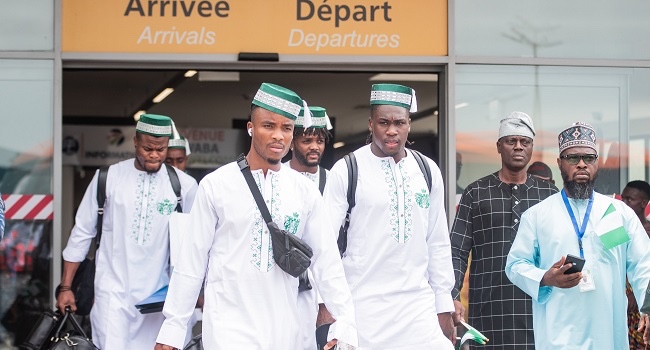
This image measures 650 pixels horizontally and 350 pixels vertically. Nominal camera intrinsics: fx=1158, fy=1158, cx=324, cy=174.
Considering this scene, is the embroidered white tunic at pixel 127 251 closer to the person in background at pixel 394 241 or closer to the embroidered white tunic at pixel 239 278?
the person in background at pixel 394 241

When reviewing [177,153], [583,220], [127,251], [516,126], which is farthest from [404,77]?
[583,220]

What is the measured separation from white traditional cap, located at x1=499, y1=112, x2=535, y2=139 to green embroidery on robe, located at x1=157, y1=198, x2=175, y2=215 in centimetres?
245

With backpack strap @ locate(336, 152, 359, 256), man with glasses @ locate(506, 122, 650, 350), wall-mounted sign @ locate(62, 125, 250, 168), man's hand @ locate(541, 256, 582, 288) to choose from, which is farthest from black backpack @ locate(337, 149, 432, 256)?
wall-mounted sign @ locate(62, 125, 250, 168)

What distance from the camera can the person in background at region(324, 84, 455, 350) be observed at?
6.67 meters

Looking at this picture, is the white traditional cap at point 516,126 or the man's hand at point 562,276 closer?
the man's hand at point 562,276

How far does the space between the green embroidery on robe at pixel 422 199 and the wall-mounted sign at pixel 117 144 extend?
31.5ft

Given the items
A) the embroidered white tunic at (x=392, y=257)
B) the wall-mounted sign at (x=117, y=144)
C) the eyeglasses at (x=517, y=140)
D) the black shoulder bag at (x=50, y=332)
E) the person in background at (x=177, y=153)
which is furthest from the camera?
the wall-mounted sign at (x=117, y=144)

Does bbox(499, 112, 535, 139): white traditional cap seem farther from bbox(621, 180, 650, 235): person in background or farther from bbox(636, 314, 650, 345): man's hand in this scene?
bbox(636, 314, 650, 345): man's hand

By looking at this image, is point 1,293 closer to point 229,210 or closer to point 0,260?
point 0,260

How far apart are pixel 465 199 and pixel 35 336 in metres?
3.21

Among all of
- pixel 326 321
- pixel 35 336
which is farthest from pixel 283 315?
pixel 35 336

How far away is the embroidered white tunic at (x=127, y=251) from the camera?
27.3 feet

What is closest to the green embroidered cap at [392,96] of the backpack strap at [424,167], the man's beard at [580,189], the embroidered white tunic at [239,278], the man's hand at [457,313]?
the backpack strap at [424,167]

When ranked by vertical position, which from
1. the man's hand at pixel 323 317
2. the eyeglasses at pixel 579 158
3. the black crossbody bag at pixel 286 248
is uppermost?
the eyeglasses at pixel 579 158
